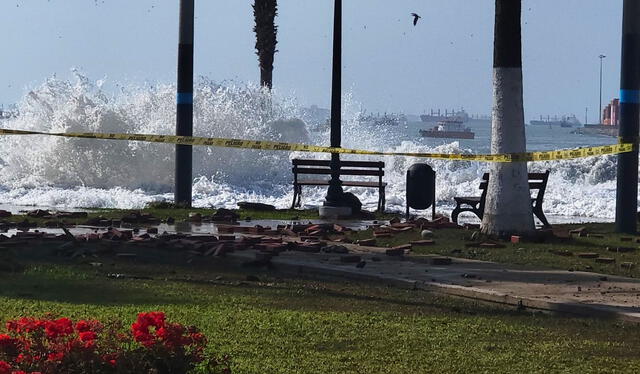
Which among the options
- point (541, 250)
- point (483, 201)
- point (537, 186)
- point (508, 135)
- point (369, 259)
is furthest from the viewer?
point (537, 186)

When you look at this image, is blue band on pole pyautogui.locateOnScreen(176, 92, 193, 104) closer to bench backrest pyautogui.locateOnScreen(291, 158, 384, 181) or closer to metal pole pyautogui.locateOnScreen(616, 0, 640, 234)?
bench backrest pyautogui.locateOnScreen(291, 158, 384, 181)

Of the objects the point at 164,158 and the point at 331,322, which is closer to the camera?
the point at 331,322

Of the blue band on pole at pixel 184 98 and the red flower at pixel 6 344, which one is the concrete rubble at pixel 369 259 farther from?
the red flower at pixel 6 344

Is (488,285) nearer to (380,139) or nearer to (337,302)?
(337,302)

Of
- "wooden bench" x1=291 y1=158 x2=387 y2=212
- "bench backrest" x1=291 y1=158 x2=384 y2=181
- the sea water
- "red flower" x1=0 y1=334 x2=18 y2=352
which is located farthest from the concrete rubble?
the sea water

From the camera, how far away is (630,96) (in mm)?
18094

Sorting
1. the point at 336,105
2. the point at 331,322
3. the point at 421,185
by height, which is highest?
the point at 336,105

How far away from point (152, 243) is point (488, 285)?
4.93 metres

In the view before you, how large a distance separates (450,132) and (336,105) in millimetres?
102700

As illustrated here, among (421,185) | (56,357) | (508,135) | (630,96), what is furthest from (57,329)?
(421,185)

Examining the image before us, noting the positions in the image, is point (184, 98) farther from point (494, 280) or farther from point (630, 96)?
point (494, 280)

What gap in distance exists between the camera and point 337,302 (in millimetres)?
11906

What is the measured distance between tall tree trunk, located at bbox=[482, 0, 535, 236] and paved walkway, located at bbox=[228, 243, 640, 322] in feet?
6.36

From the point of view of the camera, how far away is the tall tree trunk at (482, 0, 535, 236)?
1689 cm
